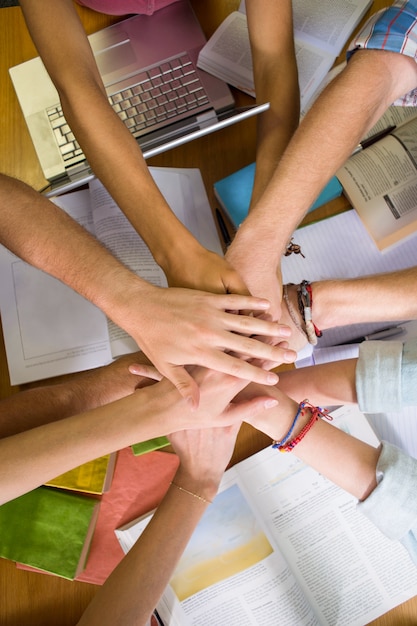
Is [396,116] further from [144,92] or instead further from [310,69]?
[144,92]

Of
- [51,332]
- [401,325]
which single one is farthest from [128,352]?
[401,325]

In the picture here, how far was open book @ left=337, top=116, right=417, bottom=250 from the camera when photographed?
99cm

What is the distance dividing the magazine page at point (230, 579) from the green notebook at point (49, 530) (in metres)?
0.07

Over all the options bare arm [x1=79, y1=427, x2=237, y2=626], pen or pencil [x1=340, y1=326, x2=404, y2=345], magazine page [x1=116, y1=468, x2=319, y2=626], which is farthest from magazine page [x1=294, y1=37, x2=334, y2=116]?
magazine page [x1=116, y1=468, x2=319, y2=626]

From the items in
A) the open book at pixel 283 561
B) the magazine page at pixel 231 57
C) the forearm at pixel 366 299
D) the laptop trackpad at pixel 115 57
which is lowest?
the open book at pixel 283 561

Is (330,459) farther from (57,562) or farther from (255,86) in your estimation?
(255,86)

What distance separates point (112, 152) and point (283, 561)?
78cm

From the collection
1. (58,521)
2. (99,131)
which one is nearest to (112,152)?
(99,131)

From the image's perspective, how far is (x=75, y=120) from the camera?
96cm

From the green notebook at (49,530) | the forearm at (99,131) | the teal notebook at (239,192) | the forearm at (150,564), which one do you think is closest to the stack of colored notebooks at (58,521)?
the green notebook at (49,530)

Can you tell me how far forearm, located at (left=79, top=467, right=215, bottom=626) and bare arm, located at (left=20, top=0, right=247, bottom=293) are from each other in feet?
1.18

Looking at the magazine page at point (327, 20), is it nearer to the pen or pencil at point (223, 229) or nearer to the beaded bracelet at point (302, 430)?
the pen or pencil at point (223, 229)

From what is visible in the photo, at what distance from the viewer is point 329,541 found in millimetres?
885

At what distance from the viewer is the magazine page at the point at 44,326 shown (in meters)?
0.99
